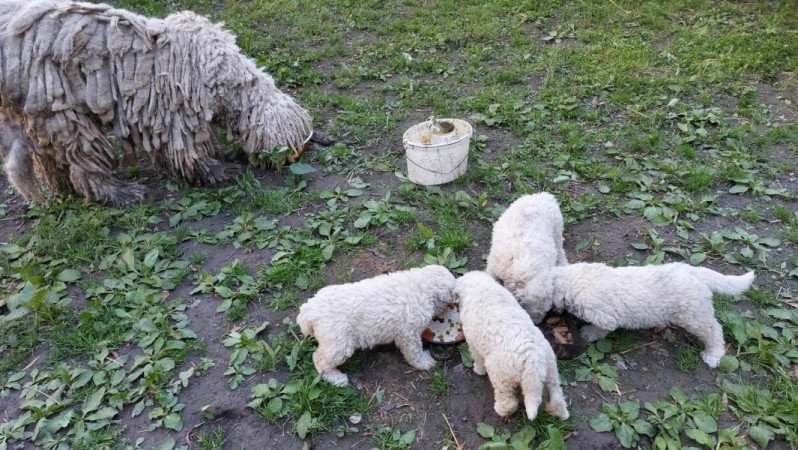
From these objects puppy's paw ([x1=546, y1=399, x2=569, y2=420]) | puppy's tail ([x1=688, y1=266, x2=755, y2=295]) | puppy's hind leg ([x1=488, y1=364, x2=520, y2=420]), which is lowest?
puppy's paw ([x1=546, y1=399, x2=569, y2=420])

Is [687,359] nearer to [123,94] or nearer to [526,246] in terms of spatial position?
[526,246]

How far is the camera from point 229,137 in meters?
4.80

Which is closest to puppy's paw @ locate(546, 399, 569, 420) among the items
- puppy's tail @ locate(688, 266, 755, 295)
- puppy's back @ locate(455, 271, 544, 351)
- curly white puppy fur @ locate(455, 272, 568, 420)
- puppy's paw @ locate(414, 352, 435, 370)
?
curly white puppy fur @ locate(455, 272, 568, 420)

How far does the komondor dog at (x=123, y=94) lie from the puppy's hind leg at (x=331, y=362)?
2.17 metres

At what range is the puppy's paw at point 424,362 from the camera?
323cm

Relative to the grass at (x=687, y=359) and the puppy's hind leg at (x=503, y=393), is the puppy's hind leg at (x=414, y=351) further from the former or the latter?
the grass at (x=687, y=359)

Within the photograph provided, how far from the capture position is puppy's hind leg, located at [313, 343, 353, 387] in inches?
121

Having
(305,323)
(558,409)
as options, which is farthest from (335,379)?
(558,409)

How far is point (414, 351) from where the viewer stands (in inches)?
126

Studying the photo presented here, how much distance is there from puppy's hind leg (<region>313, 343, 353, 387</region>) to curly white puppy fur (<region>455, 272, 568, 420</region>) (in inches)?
27.4

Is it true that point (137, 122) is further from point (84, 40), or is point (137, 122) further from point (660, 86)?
point (660, 86)

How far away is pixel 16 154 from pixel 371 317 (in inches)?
125

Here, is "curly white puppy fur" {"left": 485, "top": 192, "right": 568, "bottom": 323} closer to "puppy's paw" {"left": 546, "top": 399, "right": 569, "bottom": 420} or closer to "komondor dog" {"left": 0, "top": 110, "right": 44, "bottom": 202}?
"puppy's paw" {"left": 546, "top": 399, "right": 569, "bottom": 420}

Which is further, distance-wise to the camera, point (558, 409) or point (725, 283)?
point (725, 283)
